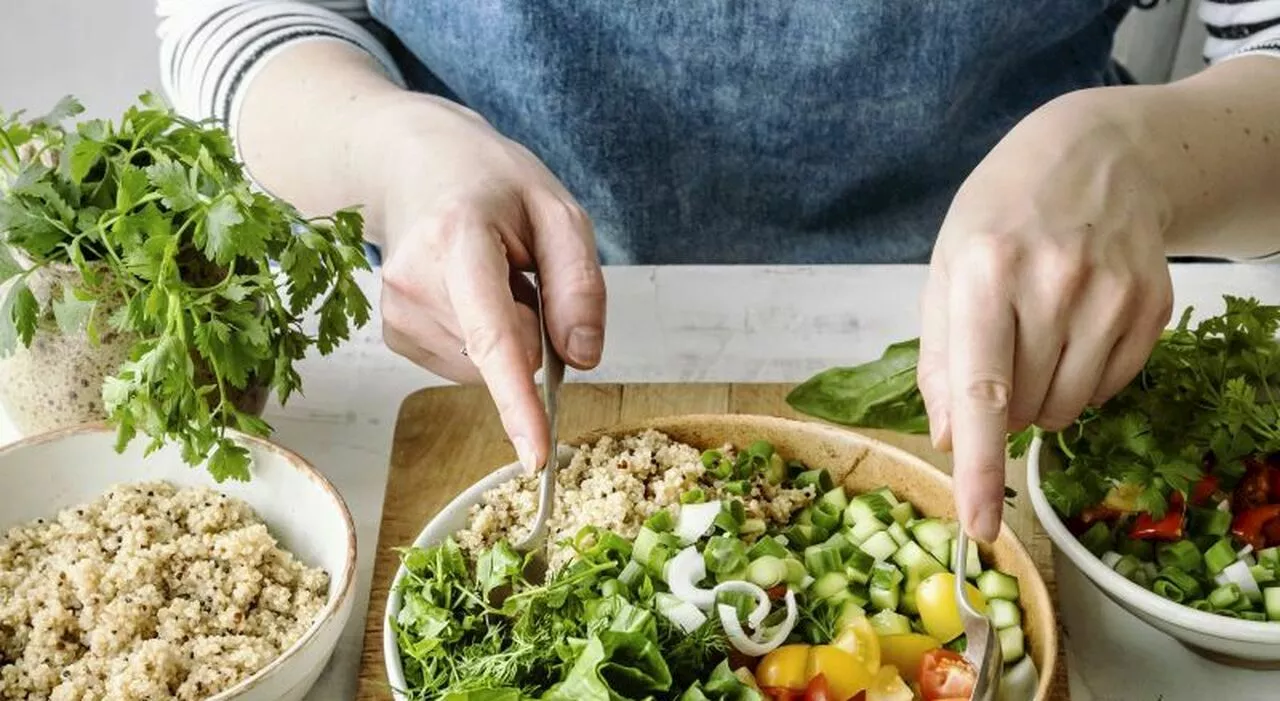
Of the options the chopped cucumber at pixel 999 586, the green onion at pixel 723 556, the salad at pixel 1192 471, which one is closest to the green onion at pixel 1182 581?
the salad at pixel 1192 471

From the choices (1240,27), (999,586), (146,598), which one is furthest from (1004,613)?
(1240,27)

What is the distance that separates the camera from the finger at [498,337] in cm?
106

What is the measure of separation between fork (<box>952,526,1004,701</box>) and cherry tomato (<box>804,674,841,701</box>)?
105 millimetres

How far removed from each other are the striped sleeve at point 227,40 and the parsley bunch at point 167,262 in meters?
0.31

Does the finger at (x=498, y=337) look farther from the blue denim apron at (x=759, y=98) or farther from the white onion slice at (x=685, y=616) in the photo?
the blue denim apron at (x=759, y=98)

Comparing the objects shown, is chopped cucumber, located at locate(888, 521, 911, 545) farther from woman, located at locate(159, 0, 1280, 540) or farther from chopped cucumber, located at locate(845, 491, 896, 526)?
woman, located at locate(159, 0, 1280, 540)

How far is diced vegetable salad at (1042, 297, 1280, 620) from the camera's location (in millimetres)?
1120

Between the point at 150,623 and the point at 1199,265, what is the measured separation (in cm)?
118

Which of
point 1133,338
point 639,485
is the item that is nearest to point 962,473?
point 1133,338

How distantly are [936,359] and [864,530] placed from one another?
22 cm

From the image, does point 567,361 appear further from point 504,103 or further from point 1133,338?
point 504,103

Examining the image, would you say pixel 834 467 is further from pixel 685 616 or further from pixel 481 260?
pixel 481 260

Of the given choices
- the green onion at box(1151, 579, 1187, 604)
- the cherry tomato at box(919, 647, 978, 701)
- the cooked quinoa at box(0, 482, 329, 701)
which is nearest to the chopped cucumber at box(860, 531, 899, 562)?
the cherry tomato at box(919, 647, 978, 701)

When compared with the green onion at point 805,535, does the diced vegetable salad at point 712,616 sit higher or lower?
higher
